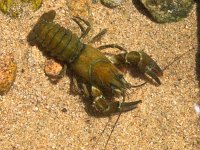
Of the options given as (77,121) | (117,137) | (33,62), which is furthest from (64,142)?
(33,62)

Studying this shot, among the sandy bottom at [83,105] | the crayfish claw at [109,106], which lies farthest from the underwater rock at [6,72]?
the crayfish claw at [109,106]

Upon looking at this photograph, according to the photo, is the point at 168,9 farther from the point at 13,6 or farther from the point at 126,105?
the point at 13,6

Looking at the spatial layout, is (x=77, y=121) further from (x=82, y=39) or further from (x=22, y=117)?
(x=82, y=39)

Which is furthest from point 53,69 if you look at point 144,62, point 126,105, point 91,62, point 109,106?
point 144,62

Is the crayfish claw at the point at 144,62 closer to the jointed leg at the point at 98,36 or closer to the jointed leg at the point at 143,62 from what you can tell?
the jointed leg at the point at 143,62

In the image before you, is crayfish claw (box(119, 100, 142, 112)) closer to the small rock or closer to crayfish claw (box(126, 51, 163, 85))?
crayfish claw (box(126, 51, 163, 85))

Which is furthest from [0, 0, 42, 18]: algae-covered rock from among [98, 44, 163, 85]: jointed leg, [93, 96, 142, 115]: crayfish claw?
[93, 96, 142, 115]: crayfish claw

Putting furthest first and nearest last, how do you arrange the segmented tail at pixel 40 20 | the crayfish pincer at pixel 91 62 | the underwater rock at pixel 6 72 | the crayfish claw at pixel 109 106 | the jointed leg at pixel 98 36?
the jointed leg at pixel 98 36, the segmented tail at pixel 40 20, the crayfish pincer at pixel 91 62, the crayfish claw at pixel 109 106, the underwater rock at pixel 6 72
